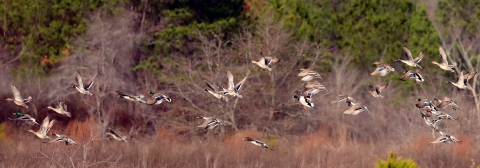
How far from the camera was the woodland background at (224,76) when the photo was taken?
19.8 metres

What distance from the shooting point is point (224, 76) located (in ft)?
76.0

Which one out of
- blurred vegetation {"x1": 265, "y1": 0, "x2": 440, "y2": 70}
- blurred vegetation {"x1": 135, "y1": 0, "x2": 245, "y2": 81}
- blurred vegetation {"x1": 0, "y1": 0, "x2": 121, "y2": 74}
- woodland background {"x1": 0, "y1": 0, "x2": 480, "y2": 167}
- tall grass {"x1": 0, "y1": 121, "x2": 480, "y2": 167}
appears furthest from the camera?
blurred vegetation {"x1": 265, "y1": 0, "x2": 440, "y2": 70}

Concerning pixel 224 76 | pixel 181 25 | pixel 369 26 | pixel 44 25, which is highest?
pixel 369 26

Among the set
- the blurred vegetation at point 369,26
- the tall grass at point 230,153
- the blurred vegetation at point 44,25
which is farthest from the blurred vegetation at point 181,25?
the tall grass at point 230,153

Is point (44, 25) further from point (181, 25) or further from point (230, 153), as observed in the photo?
point (230, 153)

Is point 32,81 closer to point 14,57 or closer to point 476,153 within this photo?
point 14,57

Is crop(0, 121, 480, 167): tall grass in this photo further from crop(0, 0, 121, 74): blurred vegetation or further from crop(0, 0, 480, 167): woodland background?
crop(0, 0, 121, 74): blurred vegetation

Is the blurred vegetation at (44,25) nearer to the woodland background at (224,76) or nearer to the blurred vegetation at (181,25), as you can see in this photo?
the woodland background at (224,76)

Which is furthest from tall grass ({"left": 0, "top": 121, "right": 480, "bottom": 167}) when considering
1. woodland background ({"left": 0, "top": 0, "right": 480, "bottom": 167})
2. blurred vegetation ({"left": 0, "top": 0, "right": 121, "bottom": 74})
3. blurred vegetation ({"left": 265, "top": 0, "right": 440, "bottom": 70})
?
blurred vegetation ({"left": 265, "top": 0, "right": 440, "bottom": 70})

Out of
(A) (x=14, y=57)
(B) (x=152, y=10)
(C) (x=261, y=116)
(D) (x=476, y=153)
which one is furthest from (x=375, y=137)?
(A) (x=14, y=57)

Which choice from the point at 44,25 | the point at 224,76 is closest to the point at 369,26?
the point at 224,76

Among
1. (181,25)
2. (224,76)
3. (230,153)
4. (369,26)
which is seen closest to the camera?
(230,153)

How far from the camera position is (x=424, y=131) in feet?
78.6

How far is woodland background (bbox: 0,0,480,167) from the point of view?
19750 mm
